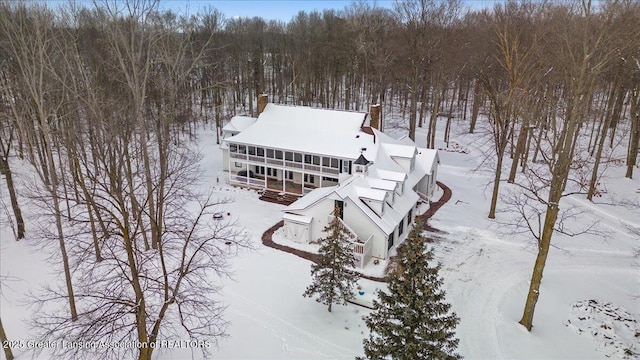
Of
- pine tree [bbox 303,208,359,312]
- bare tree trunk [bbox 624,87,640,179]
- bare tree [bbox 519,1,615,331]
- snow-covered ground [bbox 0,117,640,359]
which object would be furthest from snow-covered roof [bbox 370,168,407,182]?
bare tree trunk [bbox 624,87,640,179]

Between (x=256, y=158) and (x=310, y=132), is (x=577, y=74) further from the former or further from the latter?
(x=256, y=158)

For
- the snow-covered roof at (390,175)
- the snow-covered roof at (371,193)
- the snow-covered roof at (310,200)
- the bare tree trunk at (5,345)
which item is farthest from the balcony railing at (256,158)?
the bare tree trunk at (5,345)

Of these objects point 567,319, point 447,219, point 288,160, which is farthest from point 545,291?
point 288,160

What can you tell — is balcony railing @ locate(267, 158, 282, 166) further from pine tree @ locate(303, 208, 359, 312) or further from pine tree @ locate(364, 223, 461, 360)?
pine tree @ locate(364, 223, 461, 360)

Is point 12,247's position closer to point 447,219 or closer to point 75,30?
point 75,30

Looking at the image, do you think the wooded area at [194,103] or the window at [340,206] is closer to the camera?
the wooded area at [194,103]

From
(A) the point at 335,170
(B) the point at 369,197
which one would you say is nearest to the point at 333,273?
(B) the point at 369,197

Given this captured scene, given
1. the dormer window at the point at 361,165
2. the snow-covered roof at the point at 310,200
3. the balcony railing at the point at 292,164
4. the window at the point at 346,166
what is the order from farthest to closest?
the balcony railing at the point at 292,164 → the window at the point at 346,166 → the dormer window at the point at 361,165 → the snow-covered roof at the point at 310,200

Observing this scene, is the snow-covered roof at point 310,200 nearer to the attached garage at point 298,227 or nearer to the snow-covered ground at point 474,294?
the attached garage at point 298,227
